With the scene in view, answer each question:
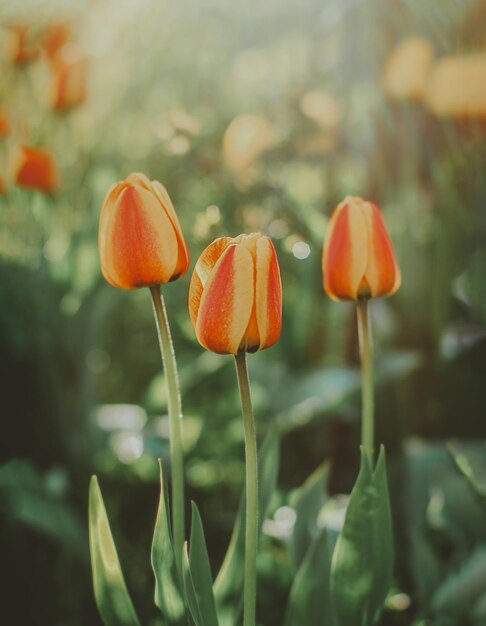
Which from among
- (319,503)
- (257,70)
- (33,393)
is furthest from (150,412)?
(257,70)

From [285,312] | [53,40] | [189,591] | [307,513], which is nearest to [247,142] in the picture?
[285,312]

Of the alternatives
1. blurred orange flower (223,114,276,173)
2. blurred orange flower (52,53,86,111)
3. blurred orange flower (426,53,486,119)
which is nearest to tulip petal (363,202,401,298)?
blurred orange flower (223,114,276,173)

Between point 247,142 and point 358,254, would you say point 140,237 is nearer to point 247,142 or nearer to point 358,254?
point 358,254

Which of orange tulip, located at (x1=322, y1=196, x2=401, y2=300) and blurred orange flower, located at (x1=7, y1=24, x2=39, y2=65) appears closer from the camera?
orange tulip, located at (x1=322, y1=196, x2=401, y2=300)

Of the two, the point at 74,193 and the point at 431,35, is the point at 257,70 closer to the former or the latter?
the point at 431,35

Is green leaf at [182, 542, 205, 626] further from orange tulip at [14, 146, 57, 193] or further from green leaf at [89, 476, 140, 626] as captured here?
orange tulip at [14, 146, 57, 193]
